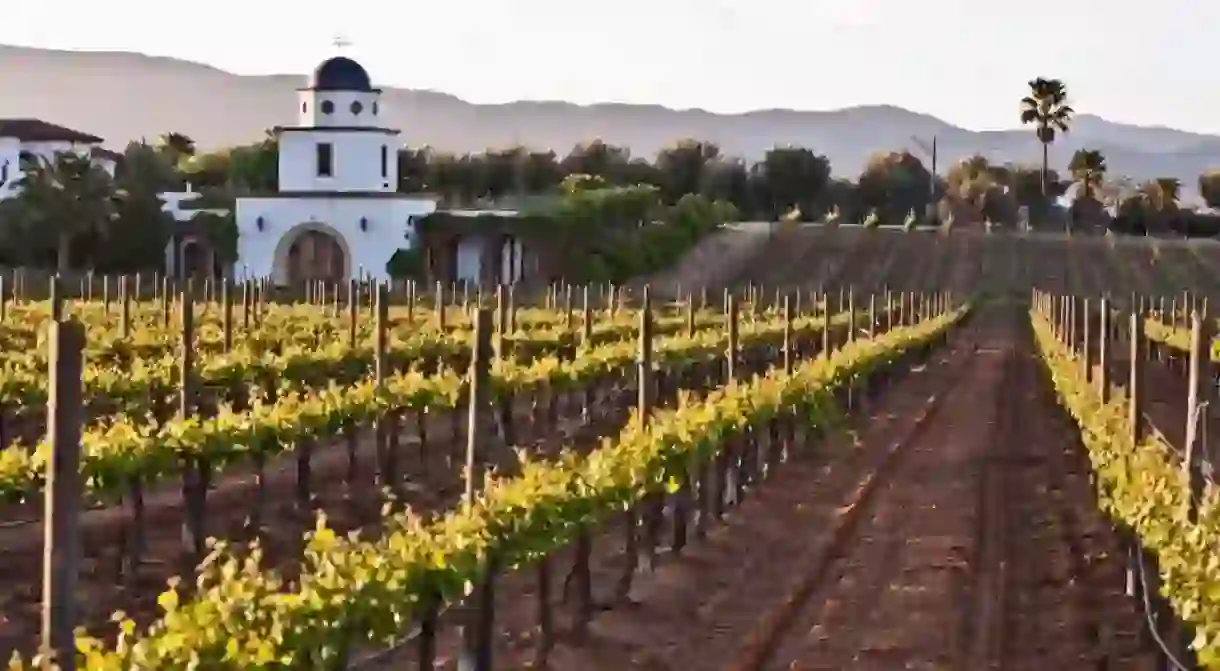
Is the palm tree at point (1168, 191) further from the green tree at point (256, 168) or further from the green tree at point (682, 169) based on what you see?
the green tree at point (256, 168)

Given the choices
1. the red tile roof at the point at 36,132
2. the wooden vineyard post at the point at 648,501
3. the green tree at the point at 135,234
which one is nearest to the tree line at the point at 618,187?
the green tree at the point at 135,234

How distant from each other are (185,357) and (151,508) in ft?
6.43

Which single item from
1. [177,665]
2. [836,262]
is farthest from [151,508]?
[836,262]

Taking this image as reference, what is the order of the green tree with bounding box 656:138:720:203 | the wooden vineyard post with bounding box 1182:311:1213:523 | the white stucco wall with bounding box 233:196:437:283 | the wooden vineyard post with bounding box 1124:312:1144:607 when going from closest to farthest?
the wooden vineyard post with bounding box 1182:311:1213:523
the wooden vineyard post with bounding box 1124:312:1144:607
the white stucco wall with bounding box 233:196:437:283
the green tree with bounding box 656:138:720:203

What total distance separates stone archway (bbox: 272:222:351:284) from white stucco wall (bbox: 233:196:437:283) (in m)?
0.03

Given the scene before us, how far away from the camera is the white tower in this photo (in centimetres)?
6444

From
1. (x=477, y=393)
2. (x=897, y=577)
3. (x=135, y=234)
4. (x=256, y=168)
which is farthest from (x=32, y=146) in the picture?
(x=477, y=393)

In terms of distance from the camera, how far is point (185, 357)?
1761 cm

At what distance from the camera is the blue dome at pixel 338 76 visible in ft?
211

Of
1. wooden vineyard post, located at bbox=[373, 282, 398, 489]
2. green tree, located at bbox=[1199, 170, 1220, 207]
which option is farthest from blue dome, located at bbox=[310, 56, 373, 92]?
green tree, located at bbox=[1199, 170, 1220, 207]

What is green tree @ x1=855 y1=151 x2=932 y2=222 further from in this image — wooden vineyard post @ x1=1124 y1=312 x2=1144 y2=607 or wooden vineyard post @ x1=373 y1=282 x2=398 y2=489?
wooden vineyard post @ x1=1124 y1=312 x2=1144 y2=607

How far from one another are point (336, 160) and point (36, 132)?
22.3m

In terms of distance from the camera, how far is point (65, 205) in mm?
61281

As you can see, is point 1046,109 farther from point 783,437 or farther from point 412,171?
point 783,437
